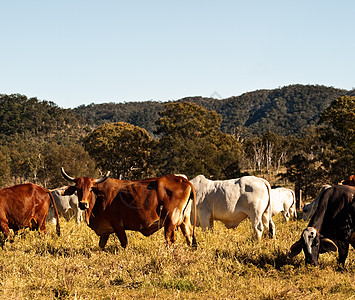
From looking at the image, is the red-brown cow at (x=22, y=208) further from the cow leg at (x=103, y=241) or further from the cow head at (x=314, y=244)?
the cow head at (x=314, y=244)

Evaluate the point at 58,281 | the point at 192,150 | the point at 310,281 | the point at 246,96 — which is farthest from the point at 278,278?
the point at 246,96

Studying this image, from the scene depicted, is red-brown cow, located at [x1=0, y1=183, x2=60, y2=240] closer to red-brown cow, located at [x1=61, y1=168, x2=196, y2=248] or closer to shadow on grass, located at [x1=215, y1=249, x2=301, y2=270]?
red-brown cow, located at [x1=61, y1=168, x2=196, y2=248]

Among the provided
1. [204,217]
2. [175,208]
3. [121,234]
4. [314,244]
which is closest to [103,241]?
[121,234]

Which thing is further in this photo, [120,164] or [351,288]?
[120,164]

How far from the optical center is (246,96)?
7746 inches

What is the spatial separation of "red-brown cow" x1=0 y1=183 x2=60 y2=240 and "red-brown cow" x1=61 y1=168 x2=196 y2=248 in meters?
1.74

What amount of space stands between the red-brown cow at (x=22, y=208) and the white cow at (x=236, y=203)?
350cm

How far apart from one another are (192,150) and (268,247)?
1274 inches

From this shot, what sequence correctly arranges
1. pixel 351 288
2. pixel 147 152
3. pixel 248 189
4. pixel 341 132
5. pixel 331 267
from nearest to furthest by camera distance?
pixel 351 288 < pixel 331 267 < pixel 248 189 < pixel 341 132 < pixel 147 152

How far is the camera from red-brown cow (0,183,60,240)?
392 inches

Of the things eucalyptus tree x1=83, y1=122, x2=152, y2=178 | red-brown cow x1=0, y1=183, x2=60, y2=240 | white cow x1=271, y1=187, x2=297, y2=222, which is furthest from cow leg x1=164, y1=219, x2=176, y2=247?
eucalyptus tree x1=83, y1=122, x2=152, y2=178

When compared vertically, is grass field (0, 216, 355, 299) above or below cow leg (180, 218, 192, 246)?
below

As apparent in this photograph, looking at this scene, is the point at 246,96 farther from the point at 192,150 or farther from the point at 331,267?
the point at 331,267

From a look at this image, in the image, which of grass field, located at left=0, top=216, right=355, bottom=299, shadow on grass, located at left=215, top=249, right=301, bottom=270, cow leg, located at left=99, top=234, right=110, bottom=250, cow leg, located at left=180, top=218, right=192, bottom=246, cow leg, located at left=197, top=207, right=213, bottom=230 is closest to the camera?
grass field, located at left=0, top=216, right=355, bottom=299
